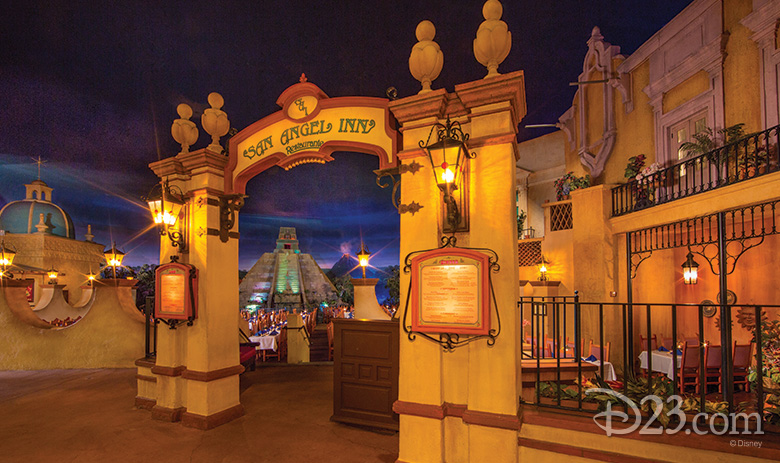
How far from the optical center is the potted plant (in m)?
12.0

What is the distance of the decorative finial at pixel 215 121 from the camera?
218 inches

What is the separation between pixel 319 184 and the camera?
2641 cm

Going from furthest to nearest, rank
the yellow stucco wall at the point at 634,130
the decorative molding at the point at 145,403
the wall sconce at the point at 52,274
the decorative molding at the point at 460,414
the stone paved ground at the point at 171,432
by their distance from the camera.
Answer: the wall sconce at the point at 52,274 < the yellow stucco wall at the point at 634,130 < the decorative molding at the point at 145,403 < the stone paved ground at the point at 171,432 < the decorative molding at the point at 460,414

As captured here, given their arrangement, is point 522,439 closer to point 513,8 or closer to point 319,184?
point 513,8

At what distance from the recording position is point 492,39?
11.3ft

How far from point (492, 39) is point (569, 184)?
1045cm

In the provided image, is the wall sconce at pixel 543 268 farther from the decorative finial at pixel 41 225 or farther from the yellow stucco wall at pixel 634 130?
the decorative finial at pixel 41 225

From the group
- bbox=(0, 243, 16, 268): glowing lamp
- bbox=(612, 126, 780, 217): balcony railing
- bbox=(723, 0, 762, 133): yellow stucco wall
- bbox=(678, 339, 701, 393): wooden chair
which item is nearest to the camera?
bbox=(678, 339, 701, 393): wooden chair

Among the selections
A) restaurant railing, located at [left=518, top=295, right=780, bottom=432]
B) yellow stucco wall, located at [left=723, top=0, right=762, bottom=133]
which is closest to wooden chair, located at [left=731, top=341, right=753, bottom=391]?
restaurant railing, located at [left=518, top=295, right=780, bottom=432]

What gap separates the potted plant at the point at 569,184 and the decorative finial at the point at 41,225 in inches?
1536

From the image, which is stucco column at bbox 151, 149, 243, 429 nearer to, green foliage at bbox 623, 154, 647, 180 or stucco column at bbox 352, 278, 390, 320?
stucco column at bbox 352, 278, 390, 320

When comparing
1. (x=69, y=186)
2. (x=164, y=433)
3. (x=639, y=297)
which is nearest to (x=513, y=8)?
(x=639, y=297)

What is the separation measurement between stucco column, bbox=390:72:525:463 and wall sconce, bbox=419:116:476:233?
0.30 ft

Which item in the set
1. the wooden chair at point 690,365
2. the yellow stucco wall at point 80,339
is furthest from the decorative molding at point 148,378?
the wooden chair at point 690,365
